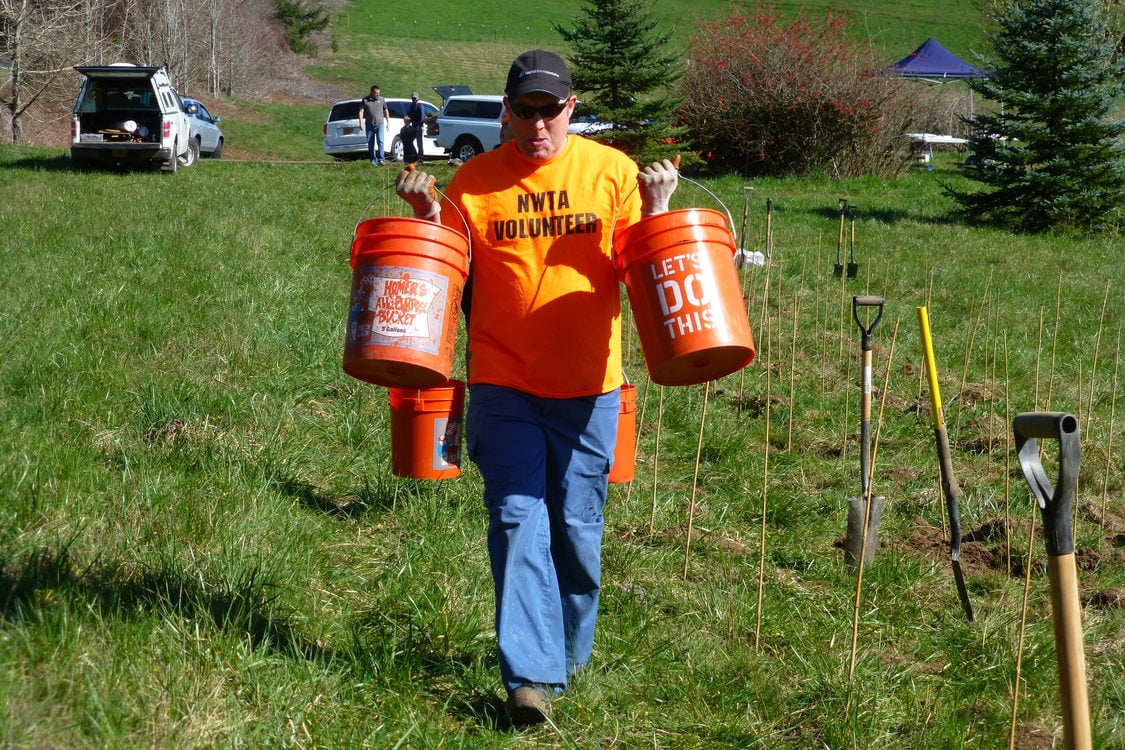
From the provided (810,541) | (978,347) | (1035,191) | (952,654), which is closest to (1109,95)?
(1035,191)

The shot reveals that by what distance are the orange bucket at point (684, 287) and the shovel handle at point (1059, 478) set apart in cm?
123

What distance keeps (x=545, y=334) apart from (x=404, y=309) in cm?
39

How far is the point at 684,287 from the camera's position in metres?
3.15

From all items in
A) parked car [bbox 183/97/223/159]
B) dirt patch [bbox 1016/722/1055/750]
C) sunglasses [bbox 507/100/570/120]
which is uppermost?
parked car [bbox 183/97/223/159]

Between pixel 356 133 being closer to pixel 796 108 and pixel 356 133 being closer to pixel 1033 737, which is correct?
pixel 796 108

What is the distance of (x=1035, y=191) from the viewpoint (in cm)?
1389

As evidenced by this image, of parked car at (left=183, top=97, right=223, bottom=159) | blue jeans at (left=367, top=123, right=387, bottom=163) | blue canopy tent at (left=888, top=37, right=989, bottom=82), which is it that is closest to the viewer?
parked car at (left=183, top=97, right=223, bottom=159)

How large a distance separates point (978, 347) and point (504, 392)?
611 centimetres

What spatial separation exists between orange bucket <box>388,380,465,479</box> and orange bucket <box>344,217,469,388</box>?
1.31 metres

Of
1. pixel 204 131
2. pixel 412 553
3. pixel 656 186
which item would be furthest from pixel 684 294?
pixel 204 131

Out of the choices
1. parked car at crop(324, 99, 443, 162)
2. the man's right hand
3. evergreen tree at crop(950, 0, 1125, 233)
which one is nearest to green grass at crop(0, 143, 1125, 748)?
→ the man's right hand

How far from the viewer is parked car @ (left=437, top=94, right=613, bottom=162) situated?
22375 mm

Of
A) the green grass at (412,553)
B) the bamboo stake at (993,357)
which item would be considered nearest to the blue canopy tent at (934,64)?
the bamboo stake at (993,357)

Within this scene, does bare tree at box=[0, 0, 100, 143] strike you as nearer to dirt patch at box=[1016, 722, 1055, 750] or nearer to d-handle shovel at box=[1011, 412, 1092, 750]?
dirt patch at box=[1016, 722, 1055, 750]
